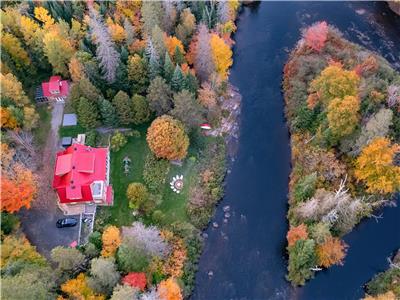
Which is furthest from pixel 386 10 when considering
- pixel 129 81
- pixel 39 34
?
pixel 39 34

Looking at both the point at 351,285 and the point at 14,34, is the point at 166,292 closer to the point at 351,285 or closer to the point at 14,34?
the point at 351,285

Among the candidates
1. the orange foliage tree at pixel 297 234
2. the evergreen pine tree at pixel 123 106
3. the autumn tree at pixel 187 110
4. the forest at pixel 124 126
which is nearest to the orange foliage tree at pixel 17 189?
the forest at pixel 124 126

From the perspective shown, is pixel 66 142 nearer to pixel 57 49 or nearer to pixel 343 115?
pixel 57 49

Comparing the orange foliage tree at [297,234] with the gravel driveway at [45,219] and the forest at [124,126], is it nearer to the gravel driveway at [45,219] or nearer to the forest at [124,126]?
the forest at [124,126]

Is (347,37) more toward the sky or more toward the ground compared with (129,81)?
more toward the sky

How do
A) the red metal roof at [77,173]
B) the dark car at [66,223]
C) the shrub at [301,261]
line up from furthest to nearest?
1. the dark car at [66,223]
2. the red metal roof at [77,173]
3. the shrub at [301,261]

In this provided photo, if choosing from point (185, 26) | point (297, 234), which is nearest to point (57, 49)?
point (185, 26)

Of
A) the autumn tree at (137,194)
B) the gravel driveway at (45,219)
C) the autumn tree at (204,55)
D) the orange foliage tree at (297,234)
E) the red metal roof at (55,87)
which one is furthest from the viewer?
the autumn tree at (204,55)
